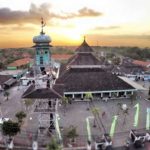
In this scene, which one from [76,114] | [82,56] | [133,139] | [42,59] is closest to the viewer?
[133,139]

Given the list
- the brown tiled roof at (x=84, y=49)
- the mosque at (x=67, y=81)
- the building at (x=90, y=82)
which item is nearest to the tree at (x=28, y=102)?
the mosque at (x=67, y=81)

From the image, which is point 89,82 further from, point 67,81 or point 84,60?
point 84,60

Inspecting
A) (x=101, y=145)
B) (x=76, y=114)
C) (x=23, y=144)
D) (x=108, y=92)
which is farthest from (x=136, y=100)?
(x=23, y=144)

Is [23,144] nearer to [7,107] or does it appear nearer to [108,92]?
[7,107]

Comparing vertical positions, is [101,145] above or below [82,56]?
below

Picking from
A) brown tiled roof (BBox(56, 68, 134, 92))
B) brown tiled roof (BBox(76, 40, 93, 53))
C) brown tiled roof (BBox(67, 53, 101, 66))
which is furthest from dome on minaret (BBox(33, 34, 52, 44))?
brown tiled roof (BBox(76, 40, 93, 53))
